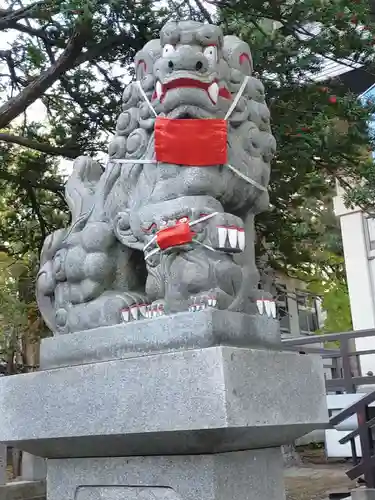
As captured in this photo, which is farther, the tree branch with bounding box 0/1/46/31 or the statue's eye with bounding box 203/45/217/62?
the tree branch with bounding box 0/1/46/31

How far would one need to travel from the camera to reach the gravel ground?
21.4 feet

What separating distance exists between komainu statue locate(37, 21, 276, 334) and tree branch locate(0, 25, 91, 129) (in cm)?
243

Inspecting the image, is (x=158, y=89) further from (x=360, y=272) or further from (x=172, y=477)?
(x=360, y=272)

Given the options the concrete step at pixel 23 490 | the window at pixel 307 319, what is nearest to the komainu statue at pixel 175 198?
the concrete step at pixel 23 490

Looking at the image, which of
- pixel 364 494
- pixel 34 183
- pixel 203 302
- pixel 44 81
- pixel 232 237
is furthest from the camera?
pixel 34 183

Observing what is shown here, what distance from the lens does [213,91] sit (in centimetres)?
234

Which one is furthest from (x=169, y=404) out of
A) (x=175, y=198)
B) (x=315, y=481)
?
(x=315, y=481)

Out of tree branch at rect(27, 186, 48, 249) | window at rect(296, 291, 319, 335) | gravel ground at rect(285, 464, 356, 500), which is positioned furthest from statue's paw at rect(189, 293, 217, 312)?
window at rect(296, 291, 319, 335)

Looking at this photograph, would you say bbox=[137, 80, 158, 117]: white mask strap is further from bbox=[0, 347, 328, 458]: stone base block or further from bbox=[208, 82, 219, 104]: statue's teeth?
bbox=[0, 347, 328, 458]: stone base block

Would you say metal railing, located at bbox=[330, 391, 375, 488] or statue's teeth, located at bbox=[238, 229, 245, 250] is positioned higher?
statue's teeth, located at bbox=[238, 229, 245, 250]

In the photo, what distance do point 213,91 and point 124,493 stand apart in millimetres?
1624

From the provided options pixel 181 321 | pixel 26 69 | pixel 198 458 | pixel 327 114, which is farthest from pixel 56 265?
pixel 26 69

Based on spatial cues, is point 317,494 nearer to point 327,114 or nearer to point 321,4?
point 327,114

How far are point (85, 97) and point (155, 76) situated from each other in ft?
11.1
